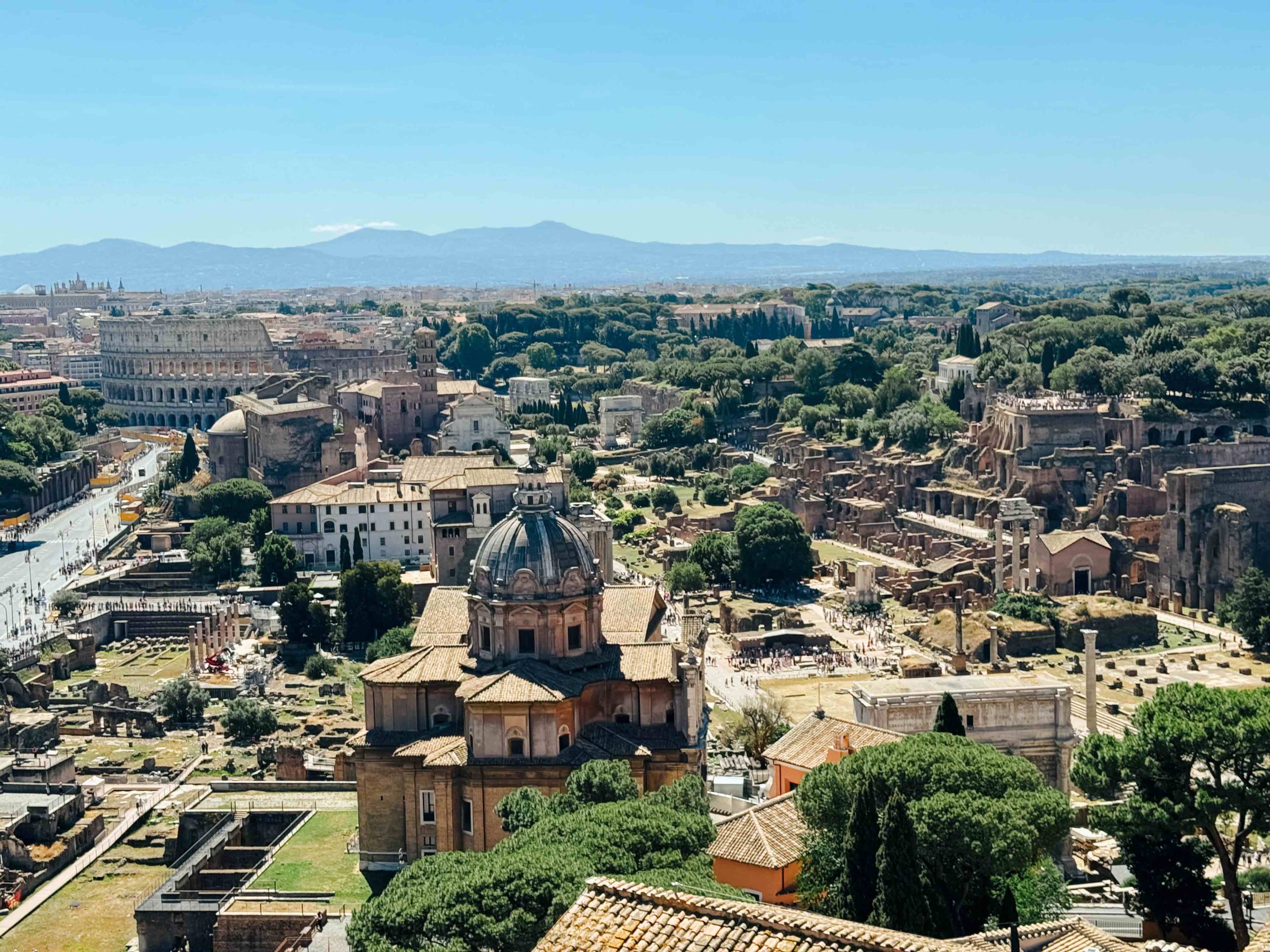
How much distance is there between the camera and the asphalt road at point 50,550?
7938cm

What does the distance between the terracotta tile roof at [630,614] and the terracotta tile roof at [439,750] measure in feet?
16.2

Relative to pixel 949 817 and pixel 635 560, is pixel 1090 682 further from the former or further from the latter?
pixel 635 560

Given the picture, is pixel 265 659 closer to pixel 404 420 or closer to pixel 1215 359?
pixel 404 420

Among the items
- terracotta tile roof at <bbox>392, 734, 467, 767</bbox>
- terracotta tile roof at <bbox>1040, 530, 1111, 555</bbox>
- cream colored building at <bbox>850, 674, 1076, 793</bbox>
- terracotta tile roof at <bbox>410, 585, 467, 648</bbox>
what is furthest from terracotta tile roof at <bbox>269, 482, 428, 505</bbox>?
terracotta tile roof at <bbox>392, 734, 467, 767</bbox>

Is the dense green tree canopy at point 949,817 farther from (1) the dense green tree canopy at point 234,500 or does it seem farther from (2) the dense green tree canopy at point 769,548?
(1) the dense green tree canopy at point 234,500

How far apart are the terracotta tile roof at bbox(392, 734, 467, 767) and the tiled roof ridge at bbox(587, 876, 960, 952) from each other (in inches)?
765

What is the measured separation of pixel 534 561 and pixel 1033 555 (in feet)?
148

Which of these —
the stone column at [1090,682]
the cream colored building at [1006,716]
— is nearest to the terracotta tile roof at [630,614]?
the cream colored building at [1006,716]

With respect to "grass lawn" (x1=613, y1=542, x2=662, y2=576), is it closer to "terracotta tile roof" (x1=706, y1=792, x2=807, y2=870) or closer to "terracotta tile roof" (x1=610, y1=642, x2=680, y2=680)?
"terracotta tile roof" (x1=610, y1=642, x2=680, y2=680)

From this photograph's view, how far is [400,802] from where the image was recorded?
134ft

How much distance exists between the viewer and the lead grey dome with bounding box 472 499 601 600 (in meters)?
41.8

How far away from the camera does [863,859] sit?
28328 mm

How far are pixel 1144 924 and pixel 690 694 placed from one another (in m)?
13.1

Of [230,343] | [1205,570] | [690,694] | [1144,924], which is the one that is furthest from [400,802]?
[230,343]
